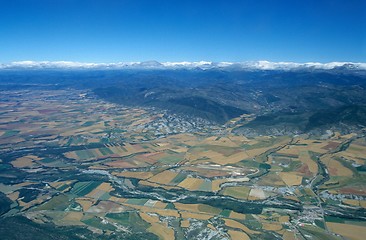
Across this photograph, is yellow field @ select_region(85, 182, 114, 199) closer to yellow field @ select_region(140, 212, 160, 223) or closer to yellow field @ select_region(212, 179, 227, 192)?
yellow field @ select_region(140, 212, 160, 223)

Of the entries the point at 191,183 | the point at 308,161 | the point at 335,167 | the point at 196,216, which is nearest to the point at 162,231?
the point at 196,216

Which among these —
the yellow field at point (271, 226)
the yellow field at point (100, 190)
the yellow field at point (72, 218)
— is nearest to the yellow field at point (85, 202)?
the yellow field at point (100, 190)

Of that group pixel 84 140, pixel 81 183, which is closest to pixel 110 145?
pixel 84 140

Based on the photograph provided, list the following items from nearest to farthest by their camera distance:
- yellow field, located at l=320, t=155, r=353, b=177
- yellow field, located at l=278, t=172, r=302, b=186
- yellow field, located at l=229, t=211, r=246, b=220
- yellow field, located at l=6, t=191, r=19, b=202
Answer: yellow field, located at l=229, t=211, r=246, b=220
yellow field, located at l=6, t=191, r=19, b=202
yellow field, located at l=278, t=172, r=302, b=186
yellow field, located at l=320, t=155, r=353, b=177

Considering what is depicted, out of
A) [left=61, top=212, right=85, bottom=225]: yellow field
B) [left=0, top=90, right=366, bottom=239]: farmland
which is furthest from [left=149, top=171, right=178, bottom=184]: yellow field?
[left=61, top=212, right=85, bottom=225]: yellow field

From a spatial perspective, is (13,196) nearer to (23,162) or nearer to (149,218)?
(23,162)

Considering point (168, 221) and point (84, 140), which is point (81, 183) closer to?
point (168, 221)
